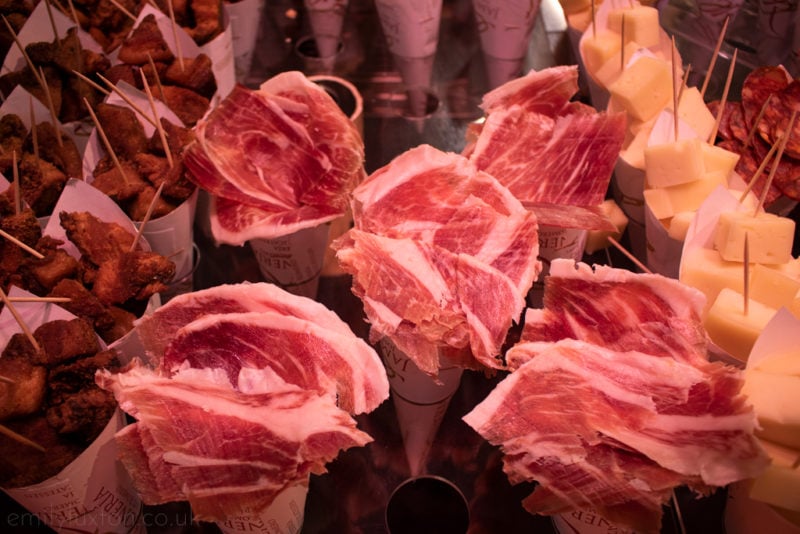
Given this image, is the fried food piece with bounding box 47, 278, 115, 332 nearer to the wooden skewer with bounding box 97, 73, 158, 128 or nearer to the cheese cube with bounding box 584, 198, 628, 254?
the wooden skewer with bounding box 97, 73, 158, 128

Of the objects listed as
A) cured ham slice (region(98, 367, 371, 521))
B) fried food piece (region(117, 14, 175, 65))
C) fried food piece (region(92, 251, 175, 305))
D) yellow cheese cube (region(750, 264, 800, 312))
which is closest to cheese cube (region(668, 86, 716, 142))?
yellow cheese cube (region(750, 264, 800, 312))

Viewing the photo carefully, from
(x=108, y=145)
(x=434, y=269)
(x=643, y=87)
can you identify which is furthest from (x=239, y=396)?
(x=643, y=87)

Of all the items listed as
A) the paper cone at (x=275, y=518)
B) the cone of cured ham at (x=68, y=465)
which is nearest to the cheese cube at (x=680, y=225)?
the paper cone at (x=275, y=518)

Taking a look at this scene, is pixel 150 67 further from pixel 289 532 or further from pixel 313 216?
pixel 289 532

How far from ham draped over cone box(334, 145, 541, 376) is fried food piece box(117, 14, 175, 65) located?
929 millimetres

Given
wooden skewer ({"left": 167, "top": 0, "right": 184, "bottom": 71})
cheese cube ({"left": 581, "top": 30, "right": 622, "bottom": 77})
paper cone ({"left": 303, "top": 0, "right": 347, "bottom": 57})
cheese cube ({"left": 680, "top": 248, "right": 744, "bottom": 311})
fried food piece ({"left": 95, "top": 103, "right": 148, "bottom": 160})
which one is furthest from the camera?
paper cone ({"left": 303, "top": 0, "right": 347, "bottom": 57})

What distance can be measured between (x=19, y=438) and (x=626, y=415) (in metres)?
1.13

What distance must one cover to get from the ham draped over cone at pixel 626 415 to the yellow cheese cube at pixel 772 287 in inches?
8.0

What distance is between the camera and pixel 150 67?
2.12 m

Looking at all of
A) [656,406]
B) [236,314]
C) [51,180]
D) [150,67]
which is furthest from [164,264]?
[656,406]

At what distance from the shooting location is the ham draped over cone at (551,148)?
69.0 inches

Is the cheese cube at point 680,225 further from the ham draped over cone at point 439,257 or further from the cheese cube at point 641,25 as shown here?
the cheese cube at point 641,25

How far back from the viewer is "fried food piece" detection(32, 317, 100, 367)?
4.57 feet

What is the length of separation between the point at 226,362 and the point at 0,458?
44 centimetres
